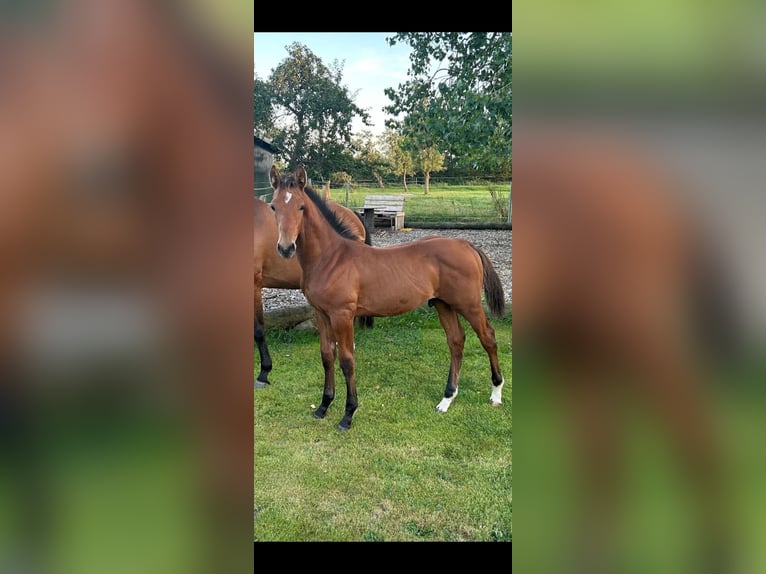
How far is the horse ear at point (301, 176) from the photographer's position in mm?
2762

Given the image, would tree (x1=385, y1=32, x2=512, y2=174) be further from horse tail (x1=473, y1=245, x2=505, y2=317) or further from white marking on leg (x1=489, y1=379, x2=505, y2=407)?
white marking on leg (x1=489, y1=379, x2=505, y2=407)

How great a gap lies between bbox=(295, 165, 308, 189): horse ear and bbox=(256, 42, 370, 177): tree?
482mm

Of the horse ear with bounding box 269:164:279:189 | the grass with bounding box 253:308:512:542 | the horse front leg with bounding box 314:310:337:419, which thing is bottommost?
the grass with bounding box 253:308:512:542

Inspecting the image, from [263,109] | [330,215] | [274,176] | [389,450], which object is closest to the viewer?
[274,176]

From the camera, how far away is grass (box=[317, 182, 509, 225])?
133 inches

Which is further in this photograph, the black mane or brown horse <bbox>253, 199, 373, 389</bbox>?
brown horse <bbox>253, 199, 373, 389</bbox>

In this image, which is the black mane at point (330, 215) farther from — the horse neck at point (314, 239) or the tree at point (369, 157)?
the tree at point (369, 157)
